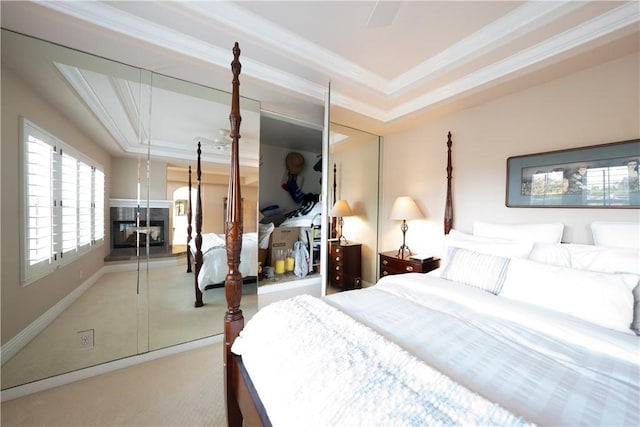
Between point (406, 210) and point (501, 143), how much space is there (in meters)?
1.16

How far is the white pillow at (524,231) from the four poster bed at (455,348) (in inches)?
2.9

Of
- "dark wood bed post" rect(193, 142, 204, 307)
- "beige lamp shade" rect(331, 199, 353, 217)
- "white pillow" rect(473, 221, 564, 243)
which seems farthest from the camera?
"beige lamp shade" rect(331, 199, 353, 217)

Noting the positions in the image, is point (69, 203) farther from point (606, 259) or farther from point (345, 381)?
point (606, 259)

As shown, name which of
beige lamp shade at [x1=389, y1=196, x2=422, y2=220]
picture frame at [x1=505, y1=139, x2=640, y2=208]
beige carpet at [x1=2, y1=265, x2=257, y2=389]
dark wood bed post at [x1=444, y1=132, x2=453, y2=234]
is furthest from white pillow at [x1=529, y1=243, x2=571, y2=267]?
beige carpet at [x1=2, y1=265, x2=257, y2=389]

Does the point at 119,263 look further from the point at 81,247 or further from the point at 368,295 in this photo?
the point at 368,295

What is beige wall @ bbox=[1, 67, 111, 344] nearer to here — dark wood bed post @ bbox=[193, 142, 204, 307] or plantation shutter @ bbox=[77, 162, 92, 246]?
plantation shutter @ bbox=[77, 162, 92, 246]

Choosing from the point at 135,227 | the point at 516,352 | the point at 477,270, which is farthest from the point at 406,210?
the point at 135,227

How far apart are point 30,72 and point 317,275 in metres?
2.95

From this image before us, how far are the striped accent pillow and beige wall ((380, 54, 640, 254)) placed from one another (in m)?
0.80

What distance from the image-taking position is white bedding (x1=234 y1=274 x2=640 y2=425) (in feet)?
2.57

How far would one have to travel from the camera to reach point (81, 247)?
1.92m

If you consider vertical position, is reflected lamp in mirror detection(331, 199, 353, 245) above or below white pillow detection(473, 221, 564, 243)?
above

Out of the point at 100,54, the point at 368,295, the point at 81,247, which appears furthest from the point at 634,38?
the point at 81,247

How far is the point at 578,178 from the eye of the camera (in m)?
1.97
